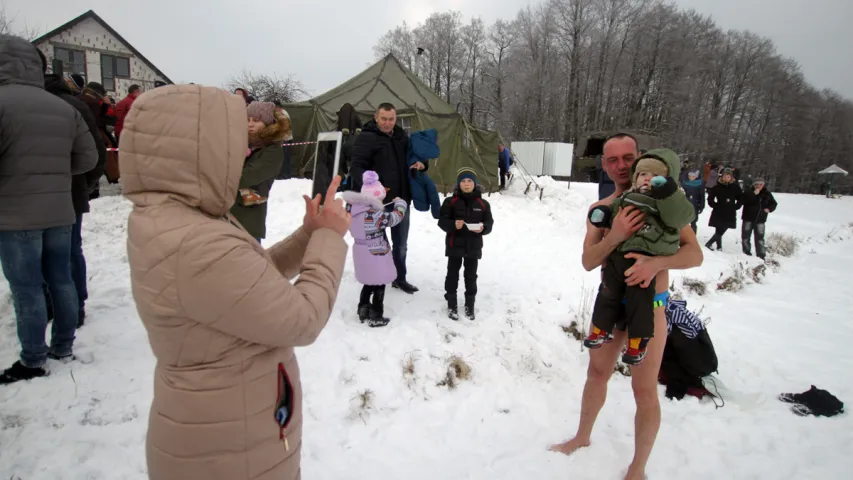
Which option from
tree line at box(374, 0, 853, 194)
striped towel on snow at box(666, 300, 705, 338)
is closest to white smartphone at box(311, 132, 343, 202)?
striped towel on snow at box(666, 300, 705, 338)

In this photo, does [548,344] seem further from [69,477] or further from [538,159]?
[538,159]

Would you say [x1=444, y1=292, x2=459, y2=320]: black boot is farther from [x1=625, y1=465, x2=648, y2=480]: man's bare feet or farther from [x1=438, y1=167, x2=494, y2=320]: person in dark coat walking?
[x1=625, y1=465, x2=648, y2=480]: man's bare feet

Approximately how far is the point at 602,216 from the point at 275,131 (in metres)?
2.51

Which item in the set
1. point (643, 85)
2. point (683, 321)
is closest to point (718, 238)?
point (683, 321)

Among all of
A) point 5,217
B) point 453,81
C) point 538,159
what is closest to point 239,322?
point 5,217

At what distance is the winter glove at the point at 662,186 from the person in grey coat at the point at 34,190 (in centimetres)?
Result: 379

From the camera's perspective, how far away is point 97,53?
27.3 metres

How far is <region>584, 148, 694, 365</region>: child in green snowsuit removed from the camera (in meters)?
2.08

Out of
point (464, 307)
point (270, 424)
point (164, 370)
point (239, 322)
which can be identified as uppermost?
point (239, 322)

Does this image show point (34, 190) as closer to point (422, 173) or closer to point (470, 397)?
point (422, 173)

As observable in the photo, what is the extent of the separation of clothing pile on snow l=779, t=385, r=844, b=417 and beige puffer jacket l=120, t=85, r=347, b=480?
161 inches

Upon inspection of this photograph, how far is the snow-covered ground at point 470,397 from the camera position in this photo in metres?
2.64

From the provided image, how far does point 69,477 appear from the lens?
232cm

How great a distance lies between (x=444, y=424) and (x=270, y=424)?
2.04m
